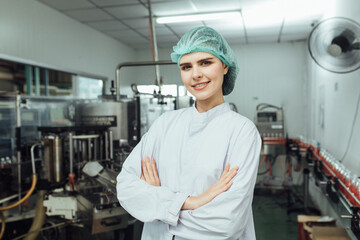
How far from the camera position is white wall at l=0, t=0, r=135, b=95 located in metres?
2.99

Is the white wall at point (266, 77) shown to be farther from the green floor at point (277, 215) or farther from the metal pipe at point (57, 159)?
the green floor at point (277, 215)

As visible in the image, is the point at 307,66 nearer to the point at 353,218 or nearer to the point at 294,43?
the point at 294,43

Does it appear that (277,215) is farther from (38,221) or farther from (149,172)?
(149,172)

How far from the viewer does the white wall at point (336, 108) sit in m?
2.29

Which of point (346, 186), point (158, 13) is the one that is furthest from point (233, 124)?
point (158, 13)

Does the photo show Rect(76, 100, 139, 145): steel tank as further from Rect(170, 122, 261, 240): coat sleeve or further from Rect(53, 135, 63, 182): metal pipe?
Rect(170, 122, 261, 240): coat sleeve

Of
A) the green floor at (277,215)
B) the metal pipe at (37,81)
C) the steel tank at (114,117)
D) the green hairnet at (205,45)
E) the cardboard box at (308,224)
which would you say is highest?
the metal pipe at (37,81)

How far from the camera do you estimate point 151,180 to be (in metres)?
1.01

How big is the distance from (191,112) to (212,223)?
41cm

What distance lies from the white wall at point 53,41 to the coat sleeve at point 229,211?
5.57 feet

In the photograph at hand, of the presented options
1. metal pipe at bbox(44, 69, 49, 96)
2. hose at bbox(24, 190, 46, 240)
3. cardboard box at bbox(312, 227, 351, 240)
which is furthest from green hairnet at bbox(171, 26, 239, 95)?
metal pipe at bbox(44, 69, 49, 96)

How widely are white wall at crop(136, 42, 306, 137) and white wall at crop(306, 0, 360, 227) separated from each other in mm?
367

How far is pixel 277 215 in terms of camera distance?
3678 millimetres

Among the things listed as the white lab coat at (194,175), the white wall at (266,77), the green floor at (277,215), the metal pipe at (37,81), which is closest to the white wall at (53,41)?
the metal pipe at (37,81)
